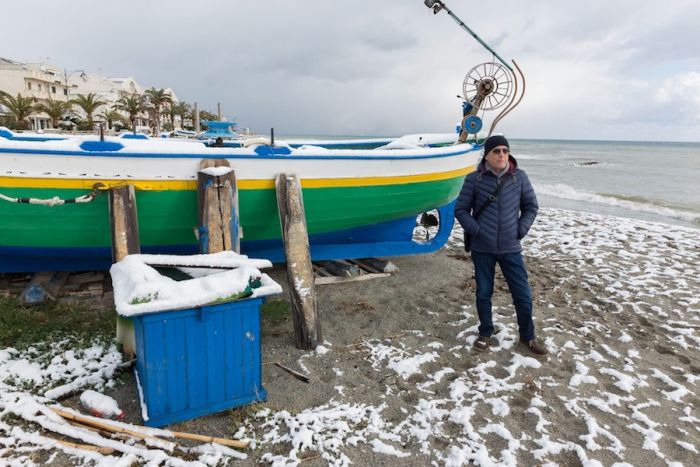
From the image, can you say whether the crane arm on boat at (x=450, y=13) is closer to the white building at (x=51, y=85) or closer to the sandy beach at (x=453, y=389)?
the sandy beach at (x=453, y=389)

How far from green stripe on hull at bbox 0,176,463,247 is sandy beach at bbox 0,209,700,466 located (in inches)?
33.6

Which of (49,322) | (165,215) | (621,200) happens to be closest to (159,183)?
(165,215)

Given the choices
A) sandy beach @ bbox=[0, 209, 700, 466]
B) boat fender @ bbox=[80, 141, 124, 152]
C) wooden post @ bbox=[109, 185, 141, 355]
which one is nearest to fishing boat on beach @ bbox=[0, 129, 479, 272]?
boat fender @ bbox=[80, 141, 124, 152]

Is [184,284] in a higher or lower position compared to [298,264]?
higher

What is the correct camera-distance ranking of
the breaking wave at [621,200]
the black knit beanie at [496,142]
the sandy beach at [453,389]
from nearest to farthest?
the sandy beach at [453,389]
the black knit beanie at [496,142]
the breaking wave at [621,200]

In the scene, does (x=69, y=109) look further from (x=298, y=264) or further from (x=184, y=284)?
(x=184, y=284)

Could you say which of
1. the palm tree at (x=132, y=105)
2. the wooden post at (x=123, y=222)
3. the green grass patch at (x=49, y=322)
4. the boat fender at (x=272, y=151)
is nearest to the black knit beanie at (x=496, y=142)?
the boat fender at (x=272, y=151)

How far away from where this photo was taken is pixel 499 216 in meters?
3.34

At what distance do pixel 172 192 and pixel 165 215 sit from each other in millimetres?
244

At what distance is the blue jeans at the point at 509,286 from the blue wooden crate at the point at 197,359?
1839 mm

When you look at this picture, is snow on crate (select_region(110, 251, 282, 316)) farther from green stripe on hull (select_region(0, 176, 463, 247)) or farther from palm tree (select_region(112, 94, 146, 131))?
palm tree (select_region(112, 94, 146, 131))

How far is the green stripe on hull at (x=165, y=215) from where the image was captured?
3.58 metres

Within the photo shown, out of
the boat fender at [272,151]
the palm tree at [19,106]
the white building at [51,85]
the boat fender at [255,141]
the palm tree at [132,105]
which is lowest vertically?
the boat fender at [272,151]

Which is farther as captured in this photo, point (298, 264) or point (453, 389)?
point (298, 264)
